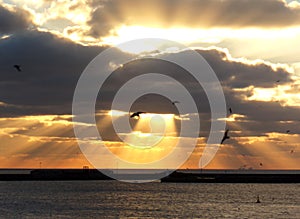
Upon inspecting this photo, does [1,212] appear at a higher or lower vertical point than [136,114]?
lower

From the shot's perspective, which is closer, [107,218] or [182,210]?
[107,218]

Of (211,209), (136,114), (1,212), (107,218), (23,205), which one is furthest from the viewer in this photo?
(23,205)

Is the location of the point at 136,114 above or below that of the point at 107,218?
above

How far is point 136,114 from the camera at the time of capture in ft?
273

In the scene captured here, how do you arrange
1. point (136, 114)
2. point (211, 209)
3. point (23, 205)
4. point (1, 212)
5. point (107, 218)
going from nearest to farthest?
point (136, 114)
point (107, 218)
point (1, 212)
point (211, 209)
point (23, 205)

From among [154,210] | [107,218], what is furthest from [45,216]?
[154,210]

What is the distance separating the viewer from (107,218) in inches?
3969

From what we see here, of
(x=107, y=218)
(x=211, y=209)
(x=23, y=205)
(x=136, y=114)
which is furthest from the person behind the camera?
(x=23, y=205)

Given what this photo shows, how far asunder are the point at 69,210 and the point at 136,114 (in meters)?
38.7

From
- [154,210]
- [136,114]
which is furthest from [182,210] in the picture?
[136,114]

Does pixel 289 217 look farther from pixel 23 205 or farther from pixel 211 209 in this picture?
pixel 23 205

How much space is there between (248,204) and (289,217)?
28676 millimetres

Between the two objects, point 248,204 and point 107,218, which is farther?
point 248,204

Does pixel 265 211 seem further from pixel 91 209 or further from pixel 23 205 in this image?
pixel 23 205
